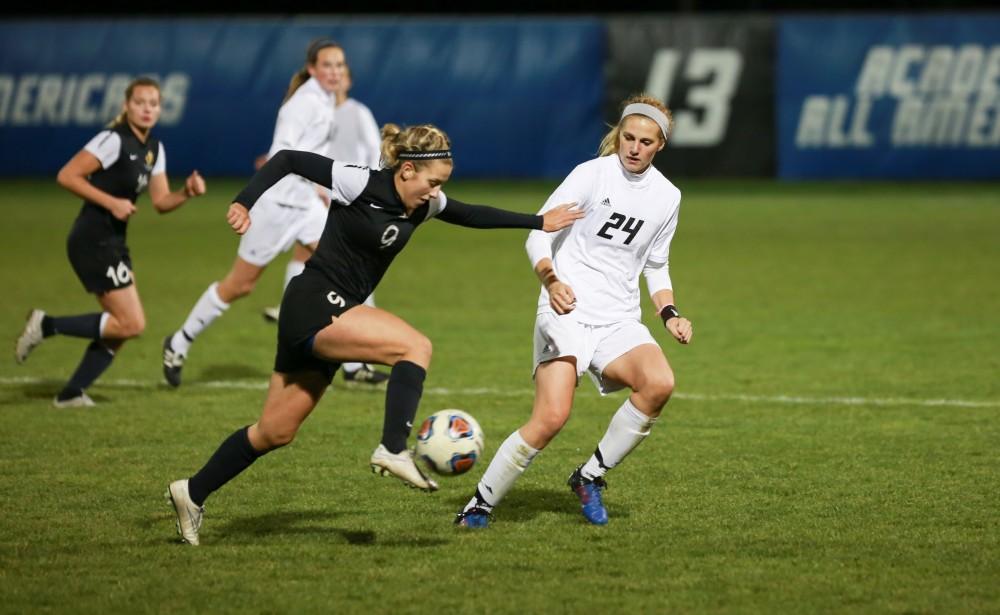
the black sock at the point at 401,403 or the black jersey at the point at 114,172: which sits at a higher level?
the black sock at the point at 401,403

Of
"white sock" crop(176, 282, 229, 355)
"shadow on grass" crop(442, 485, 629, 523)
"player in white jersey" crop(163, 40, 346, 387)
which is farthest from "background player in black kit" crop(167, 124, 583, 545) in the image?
"player in white jersey" crop(163, 40, 346, 387)

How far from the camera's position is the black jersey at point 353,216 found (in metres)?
5.95

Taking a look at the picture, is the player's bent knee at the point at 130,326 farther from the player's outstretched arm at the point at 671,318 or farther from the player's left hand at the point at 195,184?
the player's outstretched arm at the point at 671,318

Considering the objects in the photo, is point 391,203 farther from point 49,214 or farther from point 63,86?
point 63,86

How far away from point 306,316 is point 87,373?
3.93 meters

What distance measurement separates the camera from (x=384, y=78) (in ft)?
86.8

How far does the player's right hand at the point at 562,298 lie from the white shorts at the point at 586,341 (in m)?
0.29

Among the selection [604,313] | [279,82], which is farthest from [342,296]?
[279,82]

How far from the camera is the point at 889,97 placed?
24812 millimetres

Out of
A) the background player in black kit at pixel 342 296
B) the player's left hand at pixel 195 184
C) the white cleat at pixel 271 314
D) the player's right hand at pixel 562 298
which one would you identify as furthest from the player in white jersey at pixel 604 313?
the white cleat at pixel 271 314

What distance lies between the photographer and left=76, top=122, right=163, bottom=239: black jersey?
894 cm

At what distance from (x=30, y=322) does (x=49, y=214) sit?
13.8m

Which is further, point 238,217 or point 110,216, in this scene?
point 110,216

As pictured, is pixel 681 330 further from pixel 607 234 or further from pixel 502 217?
pixel 502 217
